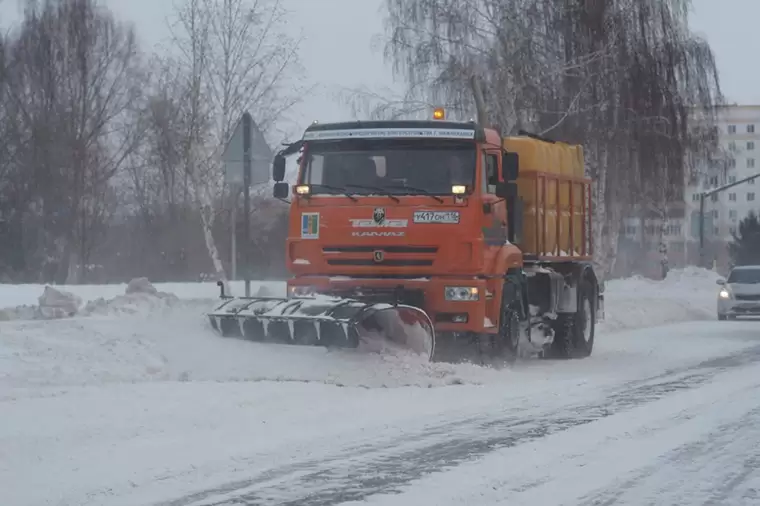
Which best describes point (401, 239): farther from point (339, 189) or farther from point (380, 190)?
point (339, 189)

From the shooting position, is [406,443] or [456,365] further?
[456,365]

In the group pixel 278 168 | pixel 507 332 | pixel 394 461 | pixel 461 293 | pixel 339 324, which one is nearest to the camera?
pixel 394 461

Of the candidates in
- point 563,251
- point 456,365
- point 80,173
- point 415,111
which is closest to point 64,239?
point 80,173

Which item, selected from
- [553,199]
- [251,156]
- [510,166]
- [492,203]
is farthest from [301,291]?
[553,199]

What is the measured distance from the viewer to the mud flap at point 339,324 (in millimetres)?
12656

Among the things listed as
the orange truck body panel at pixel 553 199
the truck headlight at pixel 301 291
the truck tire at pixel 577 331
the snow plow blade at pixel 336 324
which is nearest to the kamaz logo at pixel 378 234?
the truck headlight at pixel 301 291

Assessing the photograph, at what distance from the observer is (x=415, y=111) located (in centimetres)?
3053

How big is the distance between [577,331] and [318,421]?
8.96 metres

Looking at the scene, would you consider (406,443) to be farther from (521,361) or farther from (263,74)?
(263,74)

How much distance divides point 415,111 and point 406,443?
72.4ft

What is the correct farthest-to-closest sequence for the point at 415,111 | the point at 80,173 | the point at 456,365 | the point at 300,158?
the point at 80,173 → the point at 415,111 → the point at 300,158 → the point at 456,365

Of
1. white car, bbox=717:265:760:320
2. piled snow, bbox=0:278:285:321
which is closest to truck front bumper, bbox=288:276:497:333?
piled snow, bbox=0:278:285:321

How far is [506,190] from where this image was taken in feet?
48.1

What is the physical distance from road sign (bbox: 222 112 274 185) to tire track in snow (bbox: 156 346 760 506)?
217 inches
